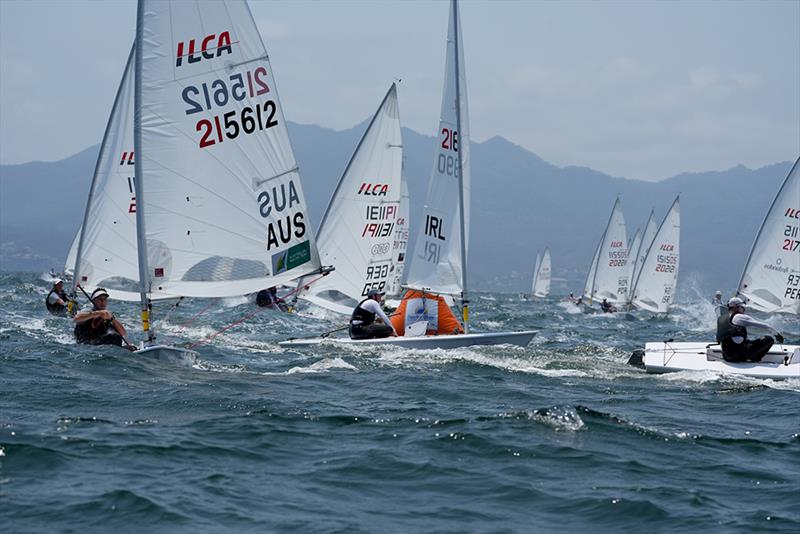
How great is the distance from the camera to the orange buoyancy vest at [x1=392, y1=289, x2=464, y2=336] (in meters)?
18.2

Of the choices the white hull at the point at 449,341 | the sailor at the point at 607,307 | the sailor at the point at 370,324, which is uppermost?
the sailor at the point at 370,324

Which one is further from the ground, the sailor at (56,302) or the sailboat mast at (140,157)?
the sailboat mast at (140,157)

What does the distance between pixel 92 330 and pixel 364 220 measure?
911cm

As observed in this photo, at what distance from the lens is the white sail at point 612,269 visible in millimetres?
49562

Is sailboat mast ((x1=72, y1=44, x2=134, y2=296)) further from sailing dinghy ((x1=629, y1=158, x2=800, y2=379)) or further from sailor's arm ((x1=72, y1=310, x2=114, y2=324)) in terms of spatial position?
sailing dinghy ((x1=629, y1=158, x2=800, y2=379))

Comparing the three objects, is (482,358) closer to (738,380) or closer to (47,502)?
(738,380)

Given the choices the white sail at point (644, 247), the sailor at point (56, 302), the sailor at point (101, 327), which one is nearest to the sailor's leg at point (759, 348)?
the sailor at point (101, 327)

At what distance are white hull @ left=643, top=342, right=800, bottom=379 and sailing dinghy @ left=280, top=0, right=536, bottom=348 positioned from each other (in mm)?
3859

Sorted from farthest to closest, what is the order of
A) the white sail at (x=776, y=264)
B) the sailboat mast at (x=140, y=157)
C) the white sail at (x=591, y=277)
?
the white sail at (x=591, y=277), the white sail at (x=776, y=264), the sailboat mast at (x=140, y=157)

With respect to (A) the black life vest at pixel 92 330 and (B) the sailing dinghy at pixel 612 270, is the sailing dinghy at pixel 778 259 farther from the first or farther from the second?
(B) the sailing dinghy at pixel 612 270

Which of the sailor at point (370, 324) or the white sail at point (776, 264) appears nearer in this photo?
the sailor at point (370, 324)

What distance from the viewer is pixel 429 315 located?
18266 mm

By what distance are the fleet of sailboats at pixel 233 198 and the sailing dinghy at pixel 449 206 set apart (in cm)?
2

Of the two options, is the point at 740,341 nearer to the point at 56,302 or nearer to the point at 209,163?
the point at 209,163
